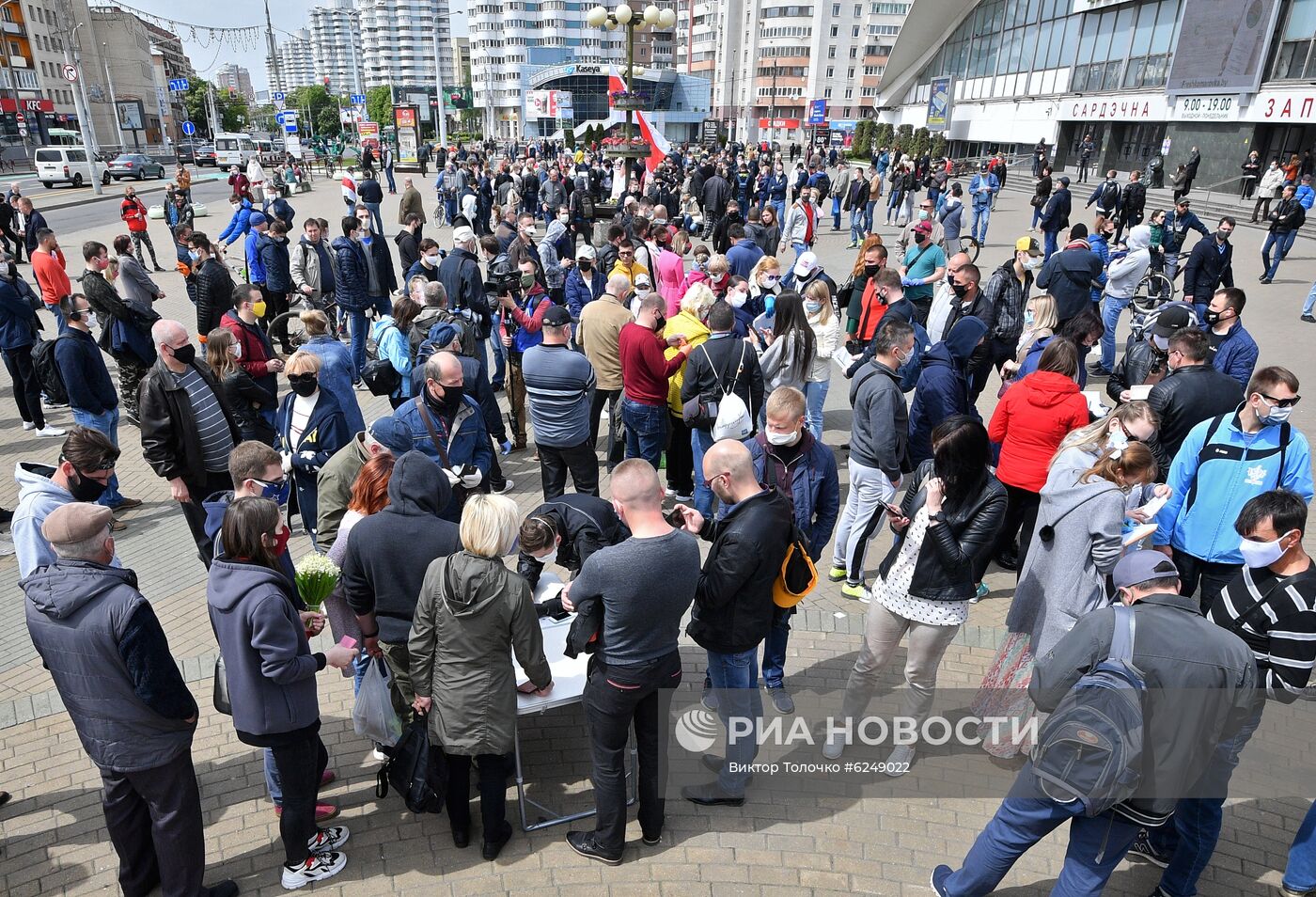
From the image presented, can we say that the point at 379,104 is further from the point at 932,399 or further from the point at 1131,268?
the point at 932,399

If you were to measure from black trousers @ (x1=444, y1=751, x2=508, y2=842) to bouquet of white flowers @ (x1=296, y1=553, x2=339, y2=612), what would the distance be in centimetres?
93

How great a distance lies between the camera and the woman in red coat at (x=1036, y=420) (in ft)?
16.6

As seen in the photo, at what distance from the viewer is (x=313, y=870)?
11.3 ft

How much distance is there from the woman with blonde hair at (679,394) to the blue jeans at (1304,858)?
438 centimetres

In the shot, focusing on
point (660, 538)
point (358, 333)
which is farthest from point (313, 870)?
point (358, 333)

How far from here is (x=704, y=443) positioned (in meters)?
6.43

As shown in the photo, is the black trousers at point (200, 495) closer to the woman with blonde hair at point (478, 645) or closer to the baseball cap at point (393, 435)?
the baseball cap at point (393, 435)

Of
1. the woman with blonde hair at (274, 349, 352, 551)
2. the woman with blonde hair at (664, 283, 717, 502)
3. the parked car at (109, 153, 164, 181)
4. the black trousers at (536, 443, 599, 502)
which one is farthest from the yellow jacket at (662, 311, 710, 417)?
the parked car at (109, 153, 164, 181)

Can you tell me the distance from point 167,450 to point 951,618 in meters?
4.98

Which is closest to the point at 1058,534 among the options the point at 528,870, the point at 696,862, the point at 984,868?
the point at 984,868

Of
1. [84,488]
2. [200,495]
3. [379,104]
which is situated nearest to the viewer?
[84,488]

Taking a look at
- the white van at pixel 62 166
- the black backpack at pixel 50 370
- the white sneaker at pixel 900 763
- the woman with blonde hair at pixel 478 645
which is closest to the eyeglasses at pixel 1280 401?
the white sneaker at pixel 900 763

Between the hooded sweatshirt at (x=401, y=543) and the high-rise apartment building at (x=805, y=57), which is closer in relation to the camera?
the hooded sweatshirt at (x=401, y=543)

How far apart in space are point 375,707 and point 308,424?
249cm
